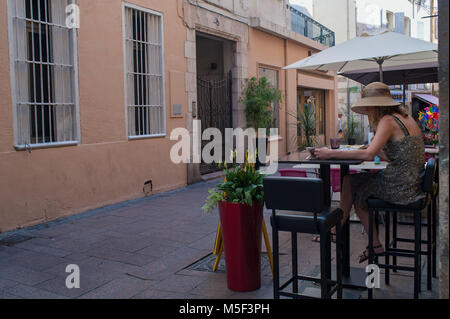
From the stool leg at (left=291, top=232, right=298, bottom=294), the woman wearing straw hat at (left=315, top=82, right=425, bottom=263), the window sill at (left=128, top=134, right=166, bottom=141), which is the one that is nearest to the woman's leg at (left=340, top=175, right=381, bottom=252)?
the woman wearing straw hat at (left=315, top=82, right=425, bottom=263)

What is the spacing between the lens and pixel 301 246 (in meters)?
5.12

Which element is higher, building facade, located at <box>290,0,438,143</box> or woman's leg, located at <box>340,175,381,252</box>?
building facade, located at <box>290,0,438,143</box>

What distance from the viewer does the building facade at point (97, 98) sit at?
5.96 metres

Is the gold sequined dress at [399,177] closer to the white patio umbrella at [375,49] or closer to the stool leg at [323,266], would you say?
the stool leg at [323,266]

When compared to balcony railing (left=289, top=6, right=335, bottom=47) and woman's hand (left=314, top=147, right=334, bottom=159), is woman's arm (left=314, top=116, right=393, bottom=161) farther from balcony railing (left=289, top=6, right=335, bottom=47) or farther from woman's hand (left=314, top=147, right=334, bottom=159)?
balcony railing (left=289, top=6, right=335, bottom=47)

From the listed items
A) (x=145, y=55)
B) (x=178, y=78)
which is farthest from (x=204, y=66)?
(x=145, y=55)

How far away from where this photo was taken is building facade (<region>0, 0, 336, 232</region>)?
19.6ft

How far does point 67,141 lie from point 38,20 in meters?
1.68

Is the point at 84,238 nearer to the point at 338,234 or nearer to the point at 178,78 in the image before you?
the point at 338,234

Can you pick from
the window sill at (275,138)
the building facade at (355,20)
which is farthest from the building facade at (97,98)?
the building facade at (355,20)

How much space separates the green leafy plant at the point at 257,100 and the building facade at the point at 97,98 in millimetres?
579

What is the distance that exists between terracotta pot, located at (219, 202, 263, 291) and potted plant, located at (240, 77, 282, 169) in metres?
7.93

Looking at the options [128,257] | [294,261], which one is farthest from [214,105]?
[294,261]

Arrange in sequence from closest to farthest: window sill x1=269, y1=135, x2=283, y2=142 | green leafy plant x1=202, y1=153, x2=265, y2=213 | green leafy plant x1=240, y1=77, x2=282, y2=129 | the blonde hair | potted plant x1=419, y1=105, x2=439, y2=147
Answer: green leafy plant x1=202, y1=153, x2=265, y2=213 → the blonde hair → potted plant x1=419, y1=105, x2=439, y2=147 → green leafy plant x1=240, y1=77, x2=282, y2=129 → window sill x1=269, y1=135, x2=283, y2=142
